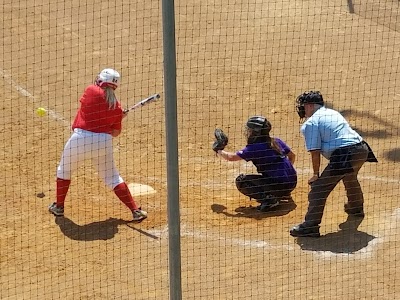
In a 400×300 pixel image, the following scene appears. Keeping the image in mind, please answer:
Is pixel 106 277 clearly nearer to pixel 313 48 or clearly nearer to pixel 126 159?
pixel 126 159

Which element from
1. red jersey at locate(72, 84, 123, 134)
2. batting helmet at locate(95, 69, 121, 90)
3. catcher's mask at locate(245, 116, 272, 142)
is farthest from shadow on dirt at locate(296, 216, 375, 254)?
batting helmet at locate(95, 69, 121, 90)

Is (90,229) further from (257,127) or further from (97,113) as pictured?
(257,127)

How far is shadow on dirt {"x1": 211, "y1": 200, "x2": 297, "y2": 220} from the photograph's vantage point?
9.21 meters

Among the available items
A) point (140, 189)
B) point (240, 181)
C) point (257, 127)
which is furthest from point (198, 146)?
point (257, 127)

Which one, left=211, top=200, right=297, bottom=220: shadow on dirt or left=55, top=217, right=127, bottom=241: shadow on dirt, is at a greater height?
left=211, top=200, right=297, bottom=220: shadow on dirt

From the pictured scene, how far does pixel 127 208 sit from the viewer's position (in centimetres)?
942

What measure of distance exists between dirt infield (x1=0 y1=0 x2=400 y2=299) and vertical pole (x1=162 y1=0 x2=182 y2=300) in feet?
5.04

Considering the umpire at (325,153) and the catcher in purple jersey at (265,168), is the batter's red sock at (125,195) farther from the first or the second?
the umpire at (325,153)

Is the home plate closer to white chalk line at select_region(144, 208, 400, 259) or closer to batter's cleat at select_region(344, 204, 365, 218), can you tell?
white chalk line at select_region(144, 208, 400, 259)

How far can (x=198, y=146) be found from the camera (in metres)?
11.0

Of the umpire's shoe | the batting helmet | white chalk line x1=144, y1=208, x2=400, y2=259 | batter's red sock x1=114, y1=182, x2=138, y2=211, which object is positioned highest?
the batting helmet

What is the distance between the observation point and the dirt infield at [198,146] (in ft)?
26.1

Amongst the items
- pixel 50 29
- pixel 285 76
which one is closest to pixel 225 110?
pixel 285 76

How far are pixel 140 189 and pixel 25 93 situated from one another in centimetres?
327
